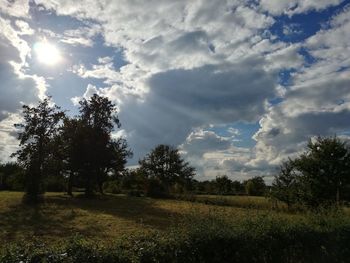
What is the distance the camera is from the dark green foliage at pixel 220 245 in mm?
7758

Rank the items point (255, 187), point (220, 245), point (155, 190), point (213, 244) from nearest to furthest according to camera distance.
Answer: point (213, 244) < point (220, 245) < point (155, 190) < point (255, 187)

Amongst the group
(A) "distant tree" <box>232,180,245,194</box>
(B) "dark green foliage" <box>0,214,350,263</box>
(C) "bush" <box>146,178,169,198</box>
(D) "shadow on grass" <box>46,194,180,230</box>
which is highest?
(A) "distant tree" <box>232,180,245,194</box>

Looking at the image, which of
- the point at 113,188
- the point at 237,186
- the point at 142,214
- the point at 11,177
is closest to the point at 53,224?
the point at 142,214

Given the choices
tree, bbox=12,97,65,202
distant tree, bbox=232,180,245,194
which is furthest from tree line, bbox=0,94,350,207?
distant tree, bbox=232,180,245,194

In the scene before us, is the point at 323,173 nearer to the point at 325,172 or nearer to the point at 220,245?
the point at 325,172

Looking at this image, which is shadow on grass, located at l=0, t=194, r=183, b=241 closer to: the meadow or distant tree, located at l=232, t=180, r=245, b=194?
the meadow

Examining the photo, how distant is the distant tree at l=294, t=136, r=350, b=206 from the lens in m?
30.9

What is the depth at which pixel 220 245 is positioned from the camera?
9977mm

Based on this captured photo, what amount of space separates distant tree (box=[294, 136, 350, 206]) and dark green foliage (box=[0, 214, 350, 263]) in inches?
682

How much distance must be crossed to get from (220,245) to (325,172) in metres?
24.1

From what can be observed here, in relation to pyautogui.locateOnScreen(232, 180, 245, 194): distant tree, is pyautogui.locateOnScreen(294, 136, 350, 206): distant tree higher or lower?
lower

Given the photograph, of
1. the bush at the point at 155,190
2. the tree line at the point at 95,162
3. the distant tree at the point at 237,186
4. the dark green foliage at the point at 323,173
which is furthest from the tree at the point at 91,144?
A: the distant tree at the point at 237,186

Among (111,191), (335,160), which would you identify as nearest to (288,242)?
(335,160)

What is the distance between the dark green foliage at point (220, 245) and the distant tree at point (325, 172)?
17313 mm
